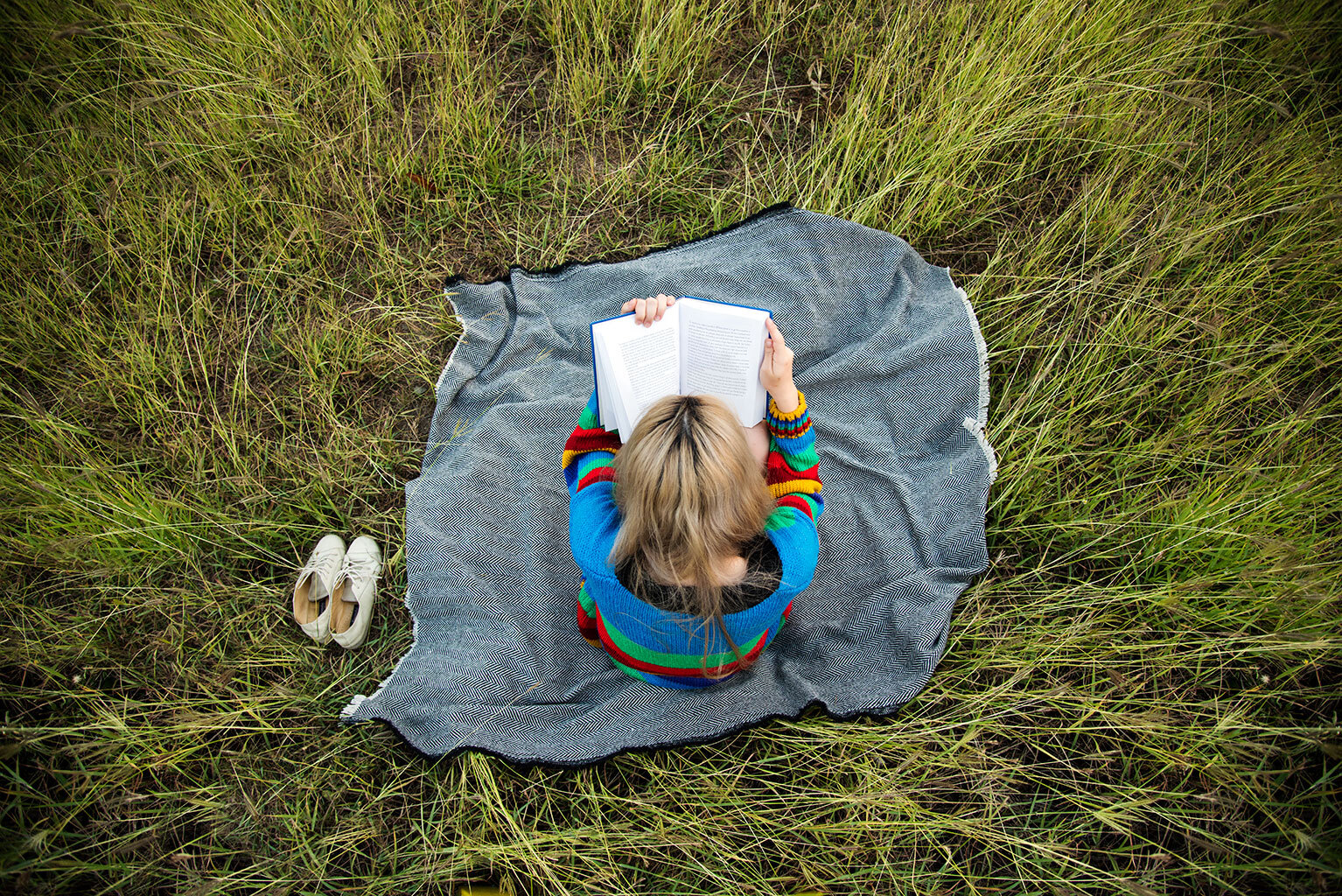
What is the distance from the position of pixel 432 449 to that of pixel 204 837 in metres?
1.33

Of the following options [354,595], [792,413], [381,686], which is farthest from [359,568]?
[792,413]

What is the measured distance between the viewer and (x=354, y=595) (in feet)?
7.12

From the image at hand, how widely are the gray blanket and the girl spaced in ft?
1.10

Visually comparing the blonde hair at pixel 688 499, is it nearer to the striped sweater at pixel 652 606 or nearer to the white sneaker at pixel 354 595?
the striped sweater at pixel 652 606

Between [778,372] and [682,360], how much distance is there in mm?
286

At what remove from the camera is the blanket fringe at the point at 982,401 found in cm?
222

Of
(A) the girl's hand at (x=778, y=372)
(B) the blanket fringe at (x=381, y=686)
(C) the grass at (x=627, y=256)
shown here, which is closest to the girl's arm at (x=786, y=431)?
(A) the girl's hand at (x=778, y=372)

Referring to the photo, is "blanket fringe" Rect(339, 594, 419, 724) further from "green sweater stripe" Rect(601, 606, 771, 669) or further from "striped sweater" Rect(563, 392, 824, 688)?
"green sweater stripe" Rect(601, 606, 771, 669)

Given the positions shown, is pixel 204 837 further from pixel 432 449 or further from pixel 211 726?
pixel 432 449

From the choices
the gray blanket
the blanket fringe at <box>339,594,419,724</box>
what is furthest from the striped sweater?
the blanket fringe at <box>339,594,419,724</box>

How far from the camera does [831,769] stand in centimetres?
185

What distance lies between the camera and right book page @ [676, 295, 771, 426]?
6.04 ft

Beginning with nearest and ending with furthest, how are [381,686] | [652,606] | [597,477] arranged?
1. [652,606]
2. [597,477]
3. [381,686]

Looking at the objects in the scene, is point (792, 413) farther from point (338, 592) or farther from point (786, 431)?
point (338, 592)
